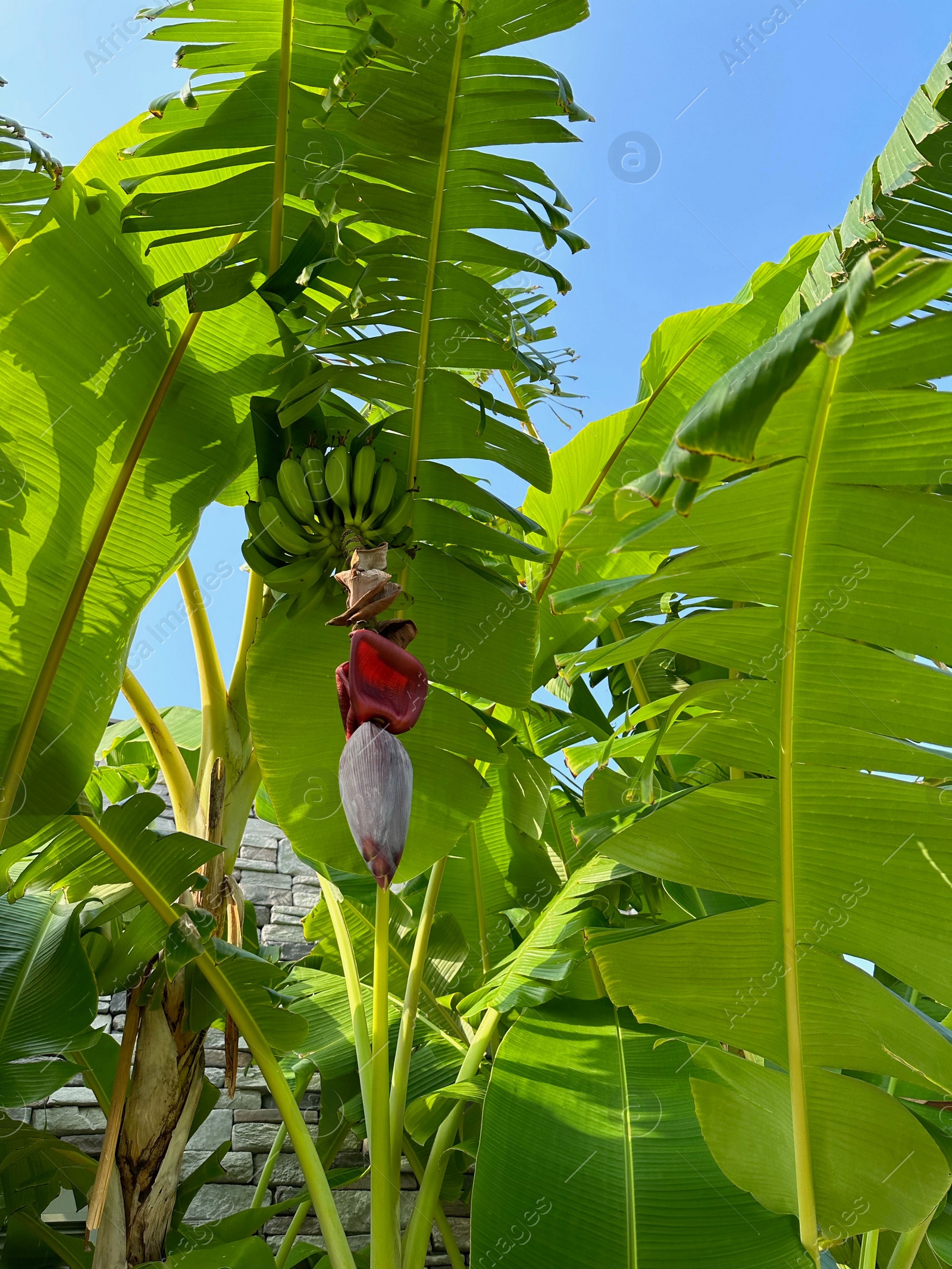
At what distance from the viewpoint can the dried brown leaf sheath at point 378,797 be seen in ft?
2.22

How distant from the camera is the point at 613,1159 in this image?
4.01 ft

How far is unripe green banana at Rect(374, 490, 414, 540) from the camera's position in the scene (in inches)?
47.1

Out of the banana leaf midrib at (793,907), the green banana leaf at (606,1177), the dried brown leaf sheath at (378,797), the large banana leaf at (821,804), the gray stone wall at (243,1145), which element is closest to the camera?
the dried brown leaf sheath at (378,797)

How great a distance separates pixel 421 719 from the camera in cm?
141

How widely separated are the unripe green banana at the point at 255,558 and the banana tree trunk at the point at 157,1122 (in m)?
0.70

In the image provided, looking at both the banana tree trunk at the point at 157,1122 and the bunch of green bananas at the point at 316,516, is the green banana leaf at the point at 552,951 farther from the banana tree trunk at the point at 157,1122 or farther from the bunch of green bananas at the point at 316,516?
the bunch of green bananas at the point at 316,516

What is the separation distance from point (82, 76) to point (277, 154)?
16.3 inches

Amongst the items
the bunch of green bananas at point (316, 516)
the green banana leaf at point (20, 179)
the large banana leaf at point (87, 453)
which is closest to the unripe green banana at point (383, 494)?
the bunch of green bananas at point (316, 516)

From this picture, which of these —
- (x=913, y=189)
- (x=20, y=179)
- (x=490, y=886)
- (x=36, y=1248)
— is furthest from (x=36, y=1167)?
(x=913, y=189)

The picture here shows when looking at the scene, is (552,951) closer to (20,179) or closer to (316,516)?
(316,516)

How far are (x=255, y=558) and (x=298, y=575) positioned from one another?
0.23 feet

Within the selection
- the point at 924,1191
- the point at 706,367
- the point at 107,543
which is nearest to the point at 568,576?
the point at 706,367

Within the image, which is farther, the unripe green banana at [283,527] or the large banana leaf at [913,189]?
the unripe green banana at [283,527]

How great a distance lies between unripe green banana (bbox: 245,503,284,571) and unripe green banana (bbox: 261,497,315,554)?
0.02 m
